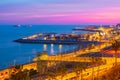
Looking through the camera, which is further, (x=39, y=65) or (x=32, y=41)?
(x=32, y=41)

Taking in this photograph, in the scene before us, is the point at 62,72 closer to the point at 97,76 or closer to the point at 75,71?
the point at 75,71

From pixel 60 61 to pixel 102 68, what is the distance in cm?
611

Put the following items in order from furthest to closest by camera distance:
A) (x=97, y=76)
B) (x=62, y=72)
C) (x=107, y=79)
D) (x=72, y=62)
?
(x=72, y=62)
(x=97, y=76)
(x=107, y=79)
(x=62, y=72)

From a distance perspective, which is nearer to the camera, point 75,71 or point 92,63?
point 75,71

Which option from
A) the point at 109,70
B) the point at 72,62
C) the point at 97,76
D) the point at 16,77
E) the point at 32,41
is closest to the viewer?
the point at 16,77

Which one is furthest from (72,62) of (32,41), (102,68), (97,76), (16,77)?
(32,41)

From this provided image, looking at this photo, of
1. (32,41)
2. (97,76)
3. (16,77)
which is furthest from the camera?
(32,41)

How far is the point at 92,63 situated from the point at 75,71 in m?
6.96

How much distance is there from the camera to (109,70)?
115 feet

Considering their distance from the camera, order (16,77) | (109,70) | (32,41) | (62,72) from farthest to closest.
A: 1. (32,41)
2. (109,70)
3. (62,72)
4. (16,77)

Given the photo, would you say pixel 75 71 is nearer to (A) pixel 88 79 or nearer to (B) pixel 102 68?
(A) pixel 88 79

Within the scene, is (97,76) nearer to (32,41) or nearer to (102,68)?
(102,68)

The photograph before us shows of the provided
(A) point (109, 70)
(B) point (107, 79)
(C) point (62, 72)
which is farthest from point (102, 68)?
(C) point (62, 72)

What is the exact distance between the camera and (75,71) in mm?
30422
